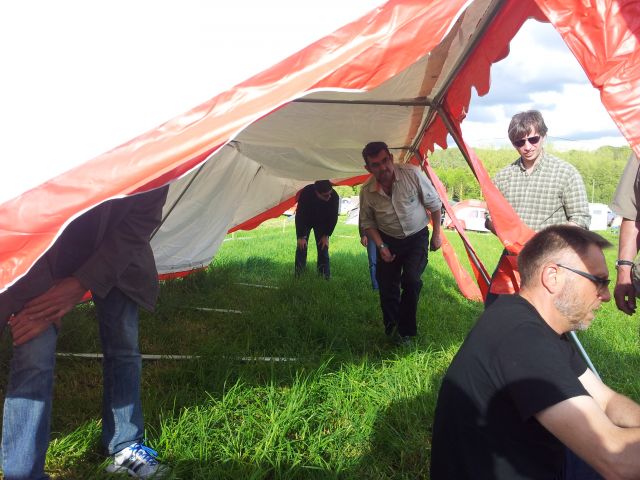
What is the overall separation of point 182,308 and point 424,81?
327 cm

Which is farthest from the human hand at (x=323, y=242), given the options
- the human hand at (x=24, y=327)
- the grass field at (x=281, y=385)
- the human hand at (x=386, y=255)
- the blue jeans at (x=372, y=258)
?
the human hand at (x=24, y=327)

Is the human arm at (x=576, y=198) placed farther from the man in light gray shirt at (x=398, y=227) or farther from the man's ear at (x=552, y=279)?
the man's ear at (x=552, y=279)

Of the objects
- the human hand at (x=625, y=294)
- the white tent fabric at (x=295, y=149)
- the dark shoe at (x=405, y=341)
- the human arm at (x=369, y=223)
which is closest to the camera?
the human hand at (x=625, y=294)

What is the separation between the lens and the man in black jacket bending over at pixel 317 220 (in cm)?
649

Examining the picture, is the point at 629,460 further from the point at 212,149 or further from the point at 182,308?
the point at 182,308

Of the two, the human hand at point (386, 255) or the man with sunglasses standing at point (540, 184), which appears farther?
the human hand at point (386, 255)

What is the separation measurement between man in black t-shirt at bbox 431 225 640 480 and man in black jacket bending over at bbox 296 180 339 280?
497 cm

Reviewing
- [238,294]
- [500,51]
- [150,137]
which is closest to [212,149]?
[150,137]

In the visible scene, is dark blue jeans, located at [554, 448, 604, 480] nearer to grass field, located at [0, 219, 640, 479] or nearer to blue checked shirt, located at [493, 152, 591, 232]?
grass field, located at [0, 219, 640, 479]

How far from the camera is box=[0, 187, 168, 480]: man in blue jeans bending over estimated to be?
1.70 meters

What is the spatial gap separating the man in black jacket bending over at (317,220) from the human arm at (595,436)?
17.4ft

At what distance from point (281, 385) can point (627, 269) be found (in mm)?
2091

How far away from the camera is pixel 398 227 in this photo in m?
3.83

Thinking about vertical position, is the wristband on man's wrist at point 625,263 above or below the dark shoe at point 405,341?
above
